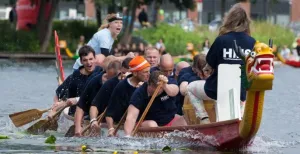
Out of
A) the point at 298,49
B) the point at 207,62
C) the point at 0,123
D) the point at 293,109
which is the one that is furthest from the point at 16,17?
the point at 207,62

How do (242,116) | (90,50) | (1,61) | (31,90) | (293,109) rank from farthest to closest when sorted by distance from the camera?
(1,61) < (31,90) < (293,109) < (90,50) < (242,116)

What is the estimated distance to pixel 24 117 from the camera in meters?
17.7

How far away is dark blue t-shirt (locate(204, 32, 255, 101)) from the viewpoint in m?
13.8

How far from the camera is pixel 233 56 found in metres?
13.9

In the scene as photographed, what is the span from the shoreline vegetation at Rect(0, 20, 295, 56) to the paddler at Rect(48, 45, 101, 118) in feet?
85.9

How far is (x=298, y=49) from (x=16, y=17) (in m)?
12.0

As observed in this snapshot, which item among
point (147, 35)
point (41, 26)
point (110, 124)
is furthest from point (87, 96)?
point (147, 35)

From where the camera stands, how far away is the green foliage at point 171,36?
161 feet

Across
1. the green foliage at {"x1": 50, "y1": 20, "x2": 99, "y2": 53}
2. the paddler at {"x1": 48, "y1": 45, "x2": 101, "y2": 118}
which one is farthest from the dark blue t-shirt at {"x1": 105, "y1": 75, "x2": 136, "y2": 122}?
the green foliage at {"x1": 50, "y1": 20, "x2": 99, "y2": 53}

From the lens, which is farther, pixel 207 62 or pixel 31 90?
pixel 31 90

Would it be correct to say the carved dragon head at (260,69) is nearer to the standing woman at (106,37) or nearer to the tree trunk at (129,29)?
the standing woman at (106,37)

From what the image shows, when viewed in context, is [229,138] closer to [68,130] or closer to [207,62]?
[207,62]

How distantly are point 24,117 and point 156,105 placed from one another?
3493mm

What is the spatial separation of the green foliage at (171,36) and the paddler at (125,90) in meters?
33.1
